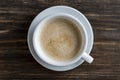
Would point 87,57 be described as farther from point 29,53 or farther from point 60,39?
point 29,53

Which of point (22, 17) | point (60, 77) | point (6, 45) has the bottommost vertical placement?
point (60, 77)

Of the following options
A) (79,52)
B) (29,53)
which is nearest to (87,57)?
(79,52)

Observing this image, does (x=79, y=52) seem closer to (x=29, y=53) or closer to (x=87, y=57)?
(x=87, y=57)

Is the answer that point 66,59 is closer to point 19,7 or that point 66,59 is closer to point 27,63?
point 27,63

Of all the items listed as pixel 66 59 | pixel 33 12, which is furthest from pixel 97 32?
pixel 33 12
